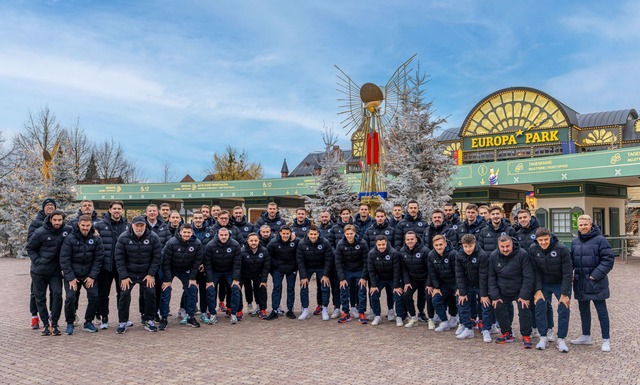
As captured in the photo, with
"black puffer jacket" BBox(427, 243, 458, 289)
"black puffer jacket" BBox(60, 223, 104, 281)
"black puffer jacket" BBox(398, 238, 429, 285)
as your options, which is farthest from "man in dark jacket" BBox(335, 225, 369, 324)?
"black puffer jacket" BBox(60, 223, 104, 281)

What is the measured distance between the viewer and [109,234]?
8.77 m

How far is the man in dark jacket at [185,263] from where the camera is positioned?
8.79m

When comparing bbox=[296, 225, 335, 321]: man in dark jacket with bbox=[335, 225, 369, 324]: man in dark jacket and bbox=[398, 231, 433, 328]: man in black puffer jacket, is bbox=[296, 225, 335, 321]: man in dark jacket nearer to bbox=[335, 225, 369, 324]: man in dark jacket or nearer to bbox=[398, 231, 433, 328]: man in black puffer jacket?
bbox=[335, 225, 369, 324]: man in dark jacket

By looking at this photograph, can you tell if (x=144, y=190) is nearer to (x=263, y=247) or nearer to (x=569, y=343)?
(x=263, y=247)

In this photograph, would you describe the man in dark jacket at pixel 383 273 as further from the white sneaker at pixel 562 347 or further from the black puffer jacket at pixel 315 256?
the white sneaker at pixel 562 347

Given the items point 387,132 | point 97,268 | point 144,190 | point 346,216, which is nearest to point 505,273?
point 346,216

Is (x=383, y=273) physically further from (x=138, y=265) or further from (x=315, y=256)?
(x=138, y=265)

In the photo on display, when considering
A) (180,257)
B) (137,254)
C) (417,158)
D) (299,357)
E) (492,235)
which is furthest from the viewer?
(417,158)

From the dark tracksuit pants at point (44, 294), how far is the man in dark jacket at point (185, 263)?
61.4 inches

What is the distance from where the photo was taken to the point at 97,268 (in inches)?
328

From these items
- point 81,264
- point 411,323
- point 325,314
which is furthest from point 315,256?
point 81,264

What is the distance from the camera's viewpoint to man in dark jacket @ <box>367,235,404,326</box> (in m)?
8.92

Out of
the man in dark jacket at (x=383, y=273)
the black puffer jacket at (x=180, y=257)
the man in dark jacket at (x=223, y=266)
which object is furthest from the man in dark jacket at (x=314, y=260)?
the black puffer jacket at (x=180, y=257)

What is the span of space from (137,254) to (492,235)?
5.77 metres
